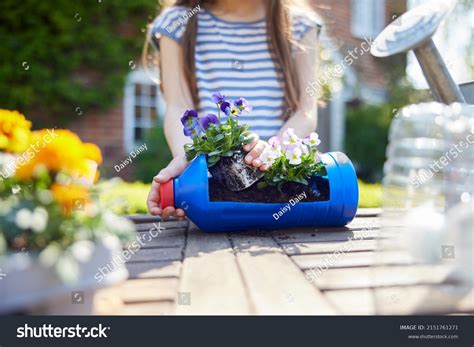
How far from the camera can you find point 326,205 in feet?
3.06

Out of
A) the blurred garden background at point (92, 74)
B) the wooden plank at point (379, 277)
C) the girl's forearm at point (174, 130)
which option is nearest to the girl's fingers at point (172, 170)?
the girl's forearm at point (174, 130)

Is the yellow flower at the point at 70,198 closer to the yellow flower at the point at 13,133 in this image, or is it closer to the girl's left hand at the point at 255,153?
the yellow flower at the point at 13,133

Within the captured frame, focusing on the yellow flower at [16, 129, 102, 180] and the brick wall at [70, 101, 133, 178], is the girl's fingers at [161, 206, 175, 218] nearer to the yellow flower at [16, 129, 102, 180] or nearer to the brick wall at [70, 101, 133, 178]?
the yellow flower at [16, 129, 102, 180]

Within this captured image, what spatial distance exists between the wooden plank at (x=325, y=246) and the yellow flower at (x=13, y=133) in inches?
14.2

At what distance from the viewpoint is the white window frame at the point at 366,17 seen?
16.7 feet

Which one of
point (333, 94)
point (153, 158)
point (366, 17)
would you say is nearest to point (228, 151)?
point (153, 158)

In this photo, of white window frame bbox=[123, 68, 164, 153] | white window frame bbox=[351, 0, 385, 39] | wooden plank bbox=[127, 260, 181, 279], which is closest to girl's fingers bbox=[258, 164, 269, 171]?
wooden plank bbox=[127, 260, 181, 279]

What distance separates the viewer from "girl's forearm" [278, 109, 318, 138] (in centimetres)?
128

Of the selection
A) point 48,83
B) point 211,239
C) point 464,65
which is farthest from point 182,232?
point 48,83

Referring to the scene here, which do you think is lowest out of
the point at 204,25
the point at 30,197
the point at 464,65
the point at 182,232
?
the point at 182,232

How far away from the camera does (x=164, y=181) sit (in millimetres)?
966

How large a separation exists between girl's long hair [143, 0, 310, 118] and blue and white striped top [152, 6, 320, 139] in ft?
0.05

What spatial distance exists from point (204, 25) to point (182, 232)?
74 cm
